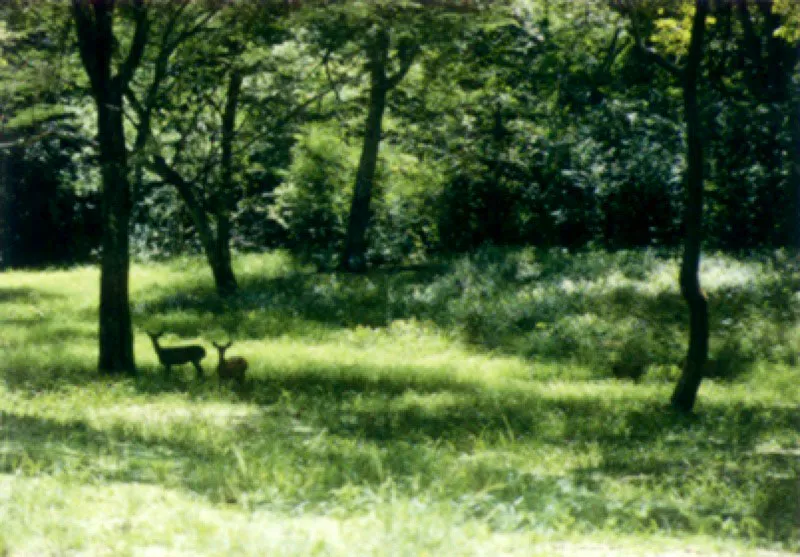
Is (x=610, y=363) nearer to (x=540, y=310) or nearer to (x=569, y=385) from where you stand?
(x=569, y=385)

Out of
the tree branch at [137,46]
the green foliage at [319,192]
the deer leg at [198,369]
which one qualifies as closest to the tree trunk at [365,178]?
the green foliage at [319,192]

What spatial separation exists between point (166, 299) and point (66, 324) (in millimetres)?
3197

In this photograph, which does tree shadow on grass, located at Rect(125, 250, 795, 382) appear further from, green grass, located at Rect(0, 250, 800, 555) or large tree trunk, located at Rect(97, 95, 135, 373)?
large tree trunk, located at Rect(97, 95, 135, 373)

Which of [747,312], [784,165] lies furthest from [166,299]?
[784,165]

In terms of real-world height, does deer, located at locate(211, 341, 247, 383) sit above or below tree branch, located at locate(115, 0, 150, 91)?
below

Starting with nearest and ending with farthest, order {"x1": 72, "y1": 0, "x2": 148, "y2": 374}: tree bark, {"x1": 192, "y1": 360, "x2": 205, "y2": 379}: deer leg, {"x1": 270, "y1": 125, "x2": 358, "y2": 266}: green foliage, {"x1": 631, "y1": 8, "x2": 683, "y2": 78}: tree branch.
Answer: {"x1": 631, "y1": 8, "x2": 683, "y2": 78}: tree branch, {"x1": 72, "y1": 0, "x2": 148, "y2": 374}: tree bark, {"x1": 192, "y1": 360, "x2": 205, "y2": 379}: deer leg, {"x1": 270, "y1": 125, "x2": 358, "y2": 266}: green foliage

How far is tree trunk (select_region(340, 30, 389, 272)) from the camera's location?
22500 mm

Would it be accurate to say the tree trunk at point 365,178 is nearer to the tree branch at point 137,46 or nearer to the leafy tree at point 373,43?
the leafy tree at point 373,43

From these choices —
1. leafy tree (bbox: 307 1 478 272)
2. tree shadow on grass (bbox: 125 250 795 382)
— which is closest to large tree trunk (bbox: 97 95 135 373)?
leafy tree (bbox: 307 1 478 272)

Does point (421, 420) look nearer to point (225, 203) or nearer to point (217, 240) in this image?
point (225, 203)

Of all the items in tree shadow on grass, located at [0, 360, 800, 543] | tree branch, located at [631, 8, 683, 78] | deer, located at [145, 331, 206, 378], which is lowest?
tree shadow on grass, located at [0, 360, 800, 543]

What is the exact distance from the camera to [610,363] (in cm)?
1512

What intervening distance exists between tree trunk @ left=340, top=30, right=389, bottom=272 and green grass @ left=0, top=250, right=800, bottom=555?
82cm

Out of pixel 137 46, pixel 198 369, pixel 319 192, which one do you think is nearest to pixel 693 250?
pixel 198 369
